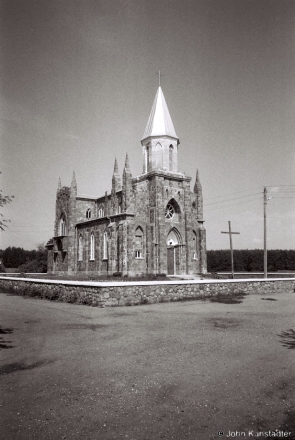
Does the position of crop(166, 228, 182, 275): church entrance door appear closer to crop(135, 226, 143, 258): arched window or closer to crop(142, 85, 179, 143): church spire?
crop(135, 226, 143, 258): arched window

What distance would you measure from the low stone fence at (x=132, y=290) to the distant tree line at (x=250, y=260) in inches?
1655

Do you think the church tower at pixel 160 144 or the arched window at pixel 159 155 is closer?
the arched window at pixel 159 155

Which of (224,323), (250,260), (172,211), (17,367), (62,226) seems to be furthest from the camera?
(250,260)

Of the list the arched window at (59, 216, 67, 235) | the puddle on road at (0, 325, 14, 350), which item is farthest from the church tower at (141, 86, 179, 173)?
the puddle on road at (0, 325, 14, 350)

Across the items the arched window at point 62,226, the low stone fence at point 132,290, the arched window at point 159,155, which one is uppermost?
the arched window at point 159,155

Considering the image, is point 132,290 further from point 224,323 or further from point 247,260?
point 247,260

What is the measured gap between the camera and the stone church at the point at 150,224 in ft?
114

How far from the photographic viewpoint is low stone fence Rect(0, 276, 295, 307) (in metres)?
15.9

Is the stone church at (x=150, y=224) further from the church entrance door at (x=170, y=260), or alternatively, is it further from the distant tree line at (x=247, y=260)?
the distant tree line at (x=247, y=260)

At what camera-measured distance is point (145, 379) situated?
638cm

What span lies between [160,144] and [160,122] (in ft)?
9.44

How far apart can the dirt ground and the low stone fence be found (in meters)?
3.68

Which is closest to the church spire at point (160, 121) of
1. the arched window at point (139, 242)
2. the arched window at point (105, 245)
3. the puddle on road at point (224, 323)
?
the arched window at point (139, 242)

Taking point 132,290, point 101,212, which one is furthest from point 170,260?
point 132,290
